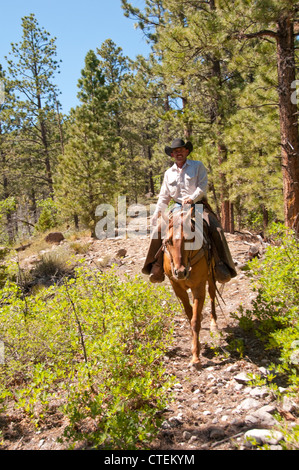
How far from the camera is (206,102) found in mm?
13305

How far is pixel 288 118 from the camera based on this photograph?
686 centimetres

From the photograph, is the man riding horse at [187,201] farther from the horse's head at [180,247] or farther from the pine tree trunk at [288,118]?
the pine tree trunk at [288,118]

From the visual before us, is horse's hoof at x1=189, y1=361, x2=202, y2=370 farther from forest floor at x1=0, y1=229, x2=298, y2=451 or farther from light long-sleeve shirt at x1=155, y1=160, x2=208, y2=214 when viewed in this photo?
light long-sleeve shirt at x1=155, y1=160, x2=208, y2=214

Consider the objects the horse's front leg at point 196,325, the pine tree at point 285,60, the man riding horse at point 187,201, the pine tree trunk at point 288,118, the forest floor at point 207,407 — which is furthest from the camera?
the pine tree trunk at point 288,118

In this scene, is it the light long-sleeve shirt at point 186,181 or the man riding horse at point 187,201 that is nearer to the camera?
the man riding horse at point 187,201

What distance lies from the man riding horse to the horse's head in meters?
0.39

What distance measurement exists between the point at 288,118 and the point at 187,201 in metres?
3.77

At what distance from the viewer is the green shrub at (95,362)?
124 inches

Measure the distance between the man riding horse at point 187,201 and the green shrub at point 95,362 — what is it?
0.65m

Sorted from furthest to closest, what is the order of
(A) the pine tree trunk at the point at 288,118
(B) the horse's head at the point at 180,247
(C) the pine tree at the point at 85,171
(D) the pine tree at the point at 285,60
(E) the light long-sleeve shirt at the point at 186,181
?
(C) the pine tree at the point at 85,171, (A) the pine tree trunk at the point at 288,118, (D) the pine tree at the point at 285,60, (E) the light long-sleeve shirt at the point at 186,181, (B) the horse's head at the point at 180,247

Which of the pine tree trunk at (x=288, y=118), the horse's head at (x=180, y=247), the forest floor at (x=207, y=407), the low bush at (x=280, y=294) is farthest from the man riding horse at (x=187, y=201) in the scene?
the pine tree trunk at (x=288, y=118)

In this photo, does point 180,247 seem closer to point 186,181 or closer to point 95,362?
point 186,181

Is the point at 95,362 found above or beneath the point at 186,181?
beneath

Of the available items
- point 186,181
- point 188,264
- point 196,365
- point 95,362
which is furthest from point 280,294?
point 95,362
